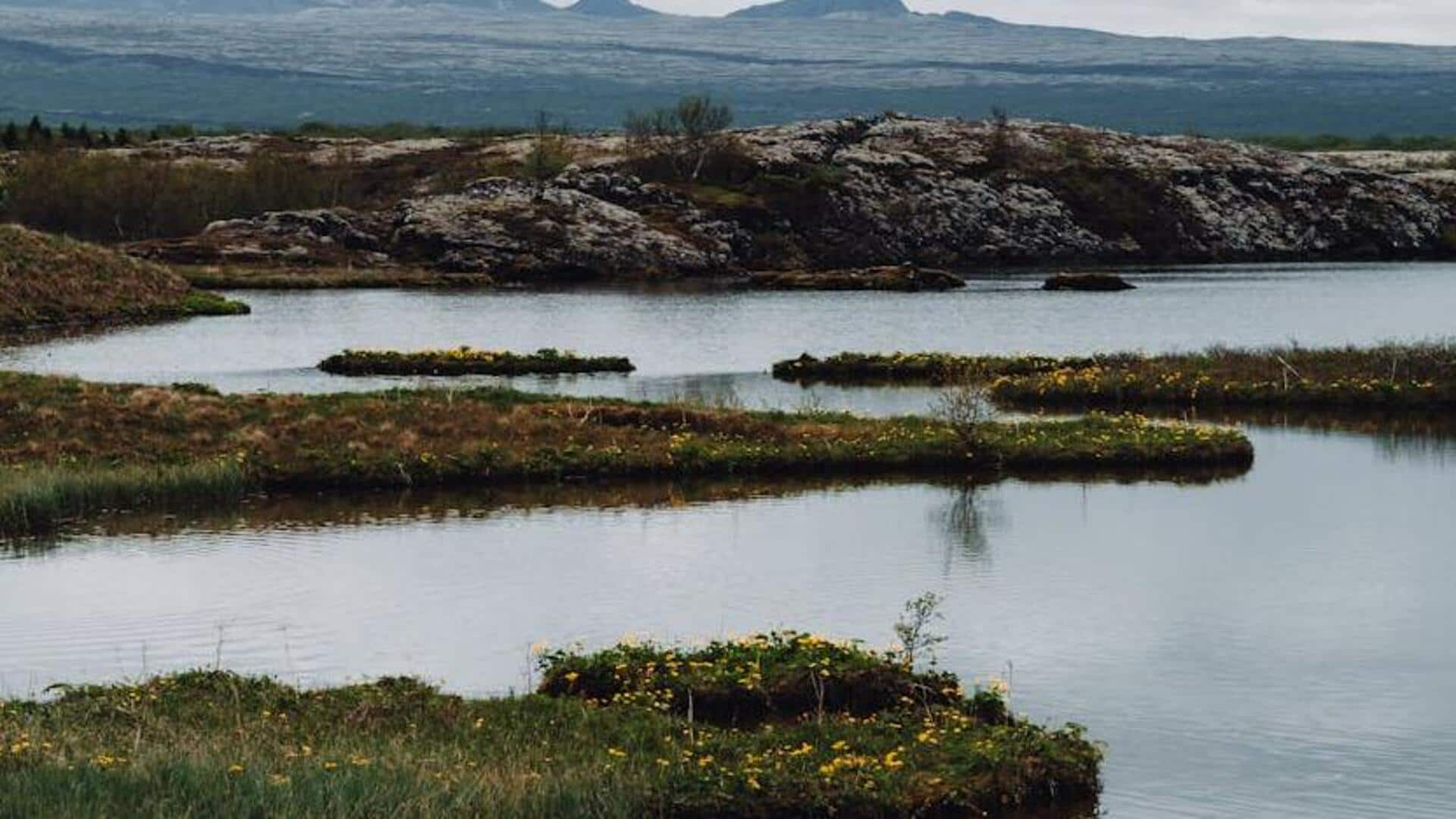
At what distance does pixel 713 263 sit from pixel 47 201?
55.6 m

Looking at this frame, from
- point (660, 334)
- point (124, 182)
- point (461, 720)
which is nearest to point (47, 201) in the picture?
point (124, 182)

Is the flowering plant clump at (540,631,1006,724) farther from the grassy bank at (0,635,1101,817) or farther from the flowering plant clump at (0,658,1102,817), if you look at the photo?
the flowering plant clump at (0,658,1102,817)

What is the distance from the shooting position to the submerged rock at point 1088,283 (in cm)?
14188

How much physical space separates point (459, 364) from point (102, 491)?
3221cm

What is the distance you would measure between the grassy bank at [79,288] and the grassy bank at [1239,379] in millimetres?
46621

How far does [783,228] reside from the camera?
182 metres

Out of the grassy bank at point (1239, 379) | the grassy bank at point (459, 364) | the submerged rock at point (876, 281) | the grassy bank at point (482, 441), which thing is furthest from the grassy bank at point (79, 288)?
the grassy bank at point (482, 441)

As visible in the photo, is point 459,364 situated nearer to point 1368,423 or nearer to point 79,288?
point 1368,423

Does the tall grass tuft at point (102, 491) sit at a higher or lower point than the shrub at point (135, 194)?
higher

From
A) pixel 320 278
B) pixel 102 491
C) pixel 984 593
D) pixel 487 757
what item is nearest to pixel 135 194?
pixel 320 278

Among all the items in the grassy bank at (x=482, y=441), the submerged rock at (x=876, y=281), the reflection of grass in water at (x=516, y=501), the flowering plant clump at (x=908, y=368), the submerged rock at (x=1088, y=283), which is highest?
the grassy bank at (x=482, y=441)

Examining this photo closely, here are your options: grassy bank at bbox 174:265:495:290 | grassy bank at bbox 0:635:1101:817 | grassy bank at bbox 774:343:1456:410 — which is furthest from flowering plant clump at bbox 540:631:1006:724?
grassy bank at bbox 174:265:495:290

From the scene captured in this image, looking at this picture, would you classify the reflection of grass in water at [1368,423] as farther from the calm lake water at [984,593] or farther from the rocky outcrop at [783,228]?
the rocky outcrop at [783,228]

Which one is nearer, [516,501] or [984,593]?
[984,593]
